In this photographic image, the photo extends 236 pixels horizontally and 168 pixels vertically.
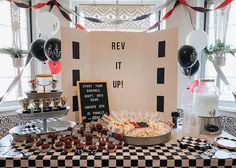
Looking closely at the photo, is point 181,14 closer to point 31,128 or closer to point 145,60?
point 145,60

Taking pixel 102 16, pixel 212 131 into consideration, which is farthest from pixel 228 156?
pixel 102 16

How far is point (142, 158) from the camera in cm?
99

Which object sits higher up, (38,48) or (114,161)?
(38,48)

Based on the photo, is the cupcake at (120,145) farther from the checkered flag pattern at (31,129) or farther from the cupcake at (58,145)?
the checkered flag pattern at (31,129)

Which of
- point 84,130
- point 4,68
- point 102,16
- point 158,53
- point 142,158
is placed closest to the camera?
point 142,158

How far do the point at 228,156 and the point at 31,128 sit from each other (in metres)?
1.22

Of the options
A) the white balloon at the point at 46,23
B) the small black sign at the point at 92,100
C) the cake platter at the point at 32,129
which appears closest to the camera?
the cake platter at the point at 32,129

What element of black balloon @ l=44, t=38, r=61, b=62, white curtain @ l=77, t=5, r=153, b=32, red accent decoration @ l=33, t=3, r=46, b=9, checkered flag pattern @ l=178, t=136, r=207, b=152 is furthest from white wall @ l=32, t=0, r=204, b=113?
checkered flag pattern @ l=178, t=136, r=207, b=152

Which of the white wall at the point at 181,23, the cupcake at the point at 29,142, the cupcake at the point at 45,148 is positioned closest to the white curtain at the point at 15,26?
the white wall at the point at 181,23

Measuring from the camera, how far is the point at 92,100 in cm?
167

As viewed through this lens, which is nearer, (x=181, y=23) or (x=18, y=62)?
(x=18, y=62)

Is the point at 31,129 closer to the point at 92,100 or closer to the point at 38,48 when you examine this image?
the point at 92,100

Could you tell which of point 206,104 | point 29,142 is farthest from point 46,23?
point 206,104

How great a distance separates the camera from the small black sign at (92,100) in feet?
5.34
